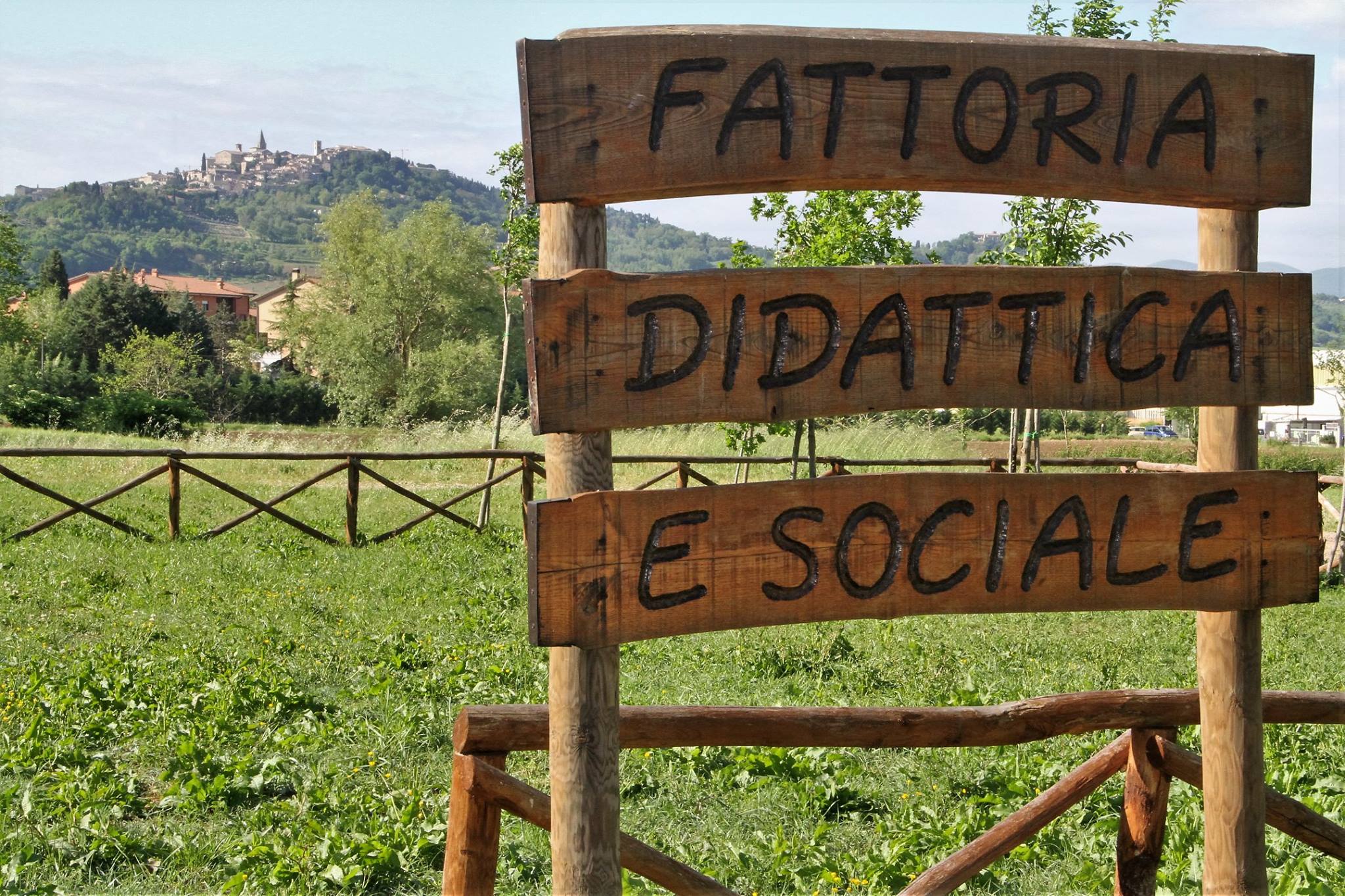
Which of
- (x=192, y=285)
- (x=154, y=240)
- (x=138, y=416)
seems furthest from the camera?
(x=154, y=240)

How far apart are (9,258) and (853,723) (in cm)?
4587

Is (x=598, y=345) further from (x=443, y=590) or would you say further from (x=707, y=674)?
(x=443, y=590)

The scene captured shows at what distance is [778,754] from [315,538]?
8459 mm

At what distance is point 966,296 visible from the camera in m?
2.46

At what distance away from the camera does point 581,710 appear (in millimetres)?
2365

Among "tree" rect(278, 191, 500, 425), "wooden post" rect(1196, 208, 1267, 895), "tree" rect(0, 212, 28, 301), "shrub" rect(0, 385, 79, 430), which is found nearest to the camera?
"wooden post" rect(1196, 208, 1267, 895)

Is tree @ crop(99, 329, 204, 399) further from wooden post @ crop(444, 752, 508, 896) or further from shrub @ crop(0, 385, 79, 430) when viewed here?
wooden post @ crop(444, 752, 508, 896)

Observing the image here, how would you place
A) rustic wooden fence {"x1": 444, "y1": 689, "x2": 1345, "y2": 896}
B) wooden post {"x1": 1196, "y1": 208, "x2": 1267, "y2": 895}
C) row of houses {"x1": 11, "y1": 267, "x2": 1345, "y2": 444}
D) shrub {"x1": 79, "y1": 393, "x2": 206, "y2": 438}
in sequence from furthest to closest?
shrub {"x1": 79, "y1": 393, "x2": 206, "y2": 438} < row of houses {"x1": 11, "y1": 267, "x2": 1345, "y2": 444} < rustic wooden fence {"x1": 444, "y1": 689, "x2": 1345, "y2": 896} < wooden post {"x1": 1196, "y1": 208, "x2": 1267, "y2": 895}

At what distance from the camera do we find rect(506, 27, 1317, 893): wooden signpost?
A: 227cm

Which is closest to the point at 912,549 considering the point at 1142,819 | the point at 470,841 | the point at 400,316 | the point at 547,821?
the point at 547,821

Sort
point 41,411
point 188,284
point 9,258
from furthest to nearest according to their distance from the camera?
point 188,284, point 9,258, point 41,411

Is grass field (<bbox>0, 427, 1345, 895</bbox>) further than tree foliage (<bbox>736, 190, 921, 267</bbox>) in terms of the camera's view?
No

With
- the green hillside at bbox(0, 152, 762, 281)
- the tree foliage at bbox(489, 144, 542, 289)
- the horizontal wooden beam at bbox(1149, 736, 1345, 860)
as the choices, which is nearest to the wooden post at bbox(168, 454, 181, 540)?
the tree foliage at bbox(489, 144, 542, 289)

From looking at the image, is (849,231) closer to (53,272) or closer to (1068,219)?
(1068,219)
